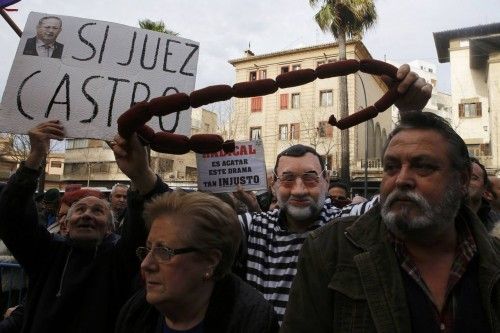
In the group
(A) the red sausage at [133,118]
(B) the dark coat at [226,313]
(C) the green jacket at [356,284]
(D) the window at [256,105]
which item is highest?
(D) the window at [256,105]

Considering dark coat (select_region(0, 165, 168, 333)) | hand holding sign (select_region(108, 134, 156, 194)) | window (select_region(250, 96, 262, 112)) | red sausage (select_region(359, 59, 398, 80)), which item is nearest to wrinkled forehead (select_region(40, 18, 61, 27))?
dark coat (select_region(0, 165, 168, 333))

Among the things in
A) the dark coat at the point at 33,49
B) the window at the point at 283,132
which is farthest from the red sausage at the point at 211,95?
the window at the point at 283,132

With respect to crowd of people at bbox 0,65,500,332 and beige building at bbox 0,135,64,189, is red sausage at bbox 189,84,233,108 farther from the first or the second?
beige building at bbox 0,135,64,189

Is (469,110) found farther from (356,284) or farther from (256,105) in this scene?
(356,284)

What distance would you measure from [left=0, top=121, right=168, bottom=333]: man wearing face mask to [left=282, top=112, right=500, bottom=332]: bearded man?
1.16 metres

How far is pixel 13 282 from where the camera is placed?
3.94 metres

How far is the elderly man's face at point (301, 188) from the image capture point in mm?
2543

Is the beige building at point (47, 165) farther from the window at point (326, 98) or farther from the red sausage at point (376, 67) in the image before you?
the red sausage at point (376, 67)

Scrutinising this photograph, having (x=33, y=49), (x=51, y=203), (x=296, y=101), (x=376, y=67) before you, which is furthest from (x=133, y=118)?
(x=296, y=101)

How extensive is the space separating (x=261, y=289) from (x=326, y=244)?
774 mm

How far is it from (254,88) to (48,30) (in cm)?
193

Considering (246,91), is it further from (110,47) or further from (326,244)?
A: (110,47)

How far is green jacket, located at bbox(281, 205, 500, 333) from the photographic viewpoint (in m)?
1.47

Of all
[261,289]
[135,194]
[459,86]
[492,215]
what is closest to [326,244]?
[261,289]
